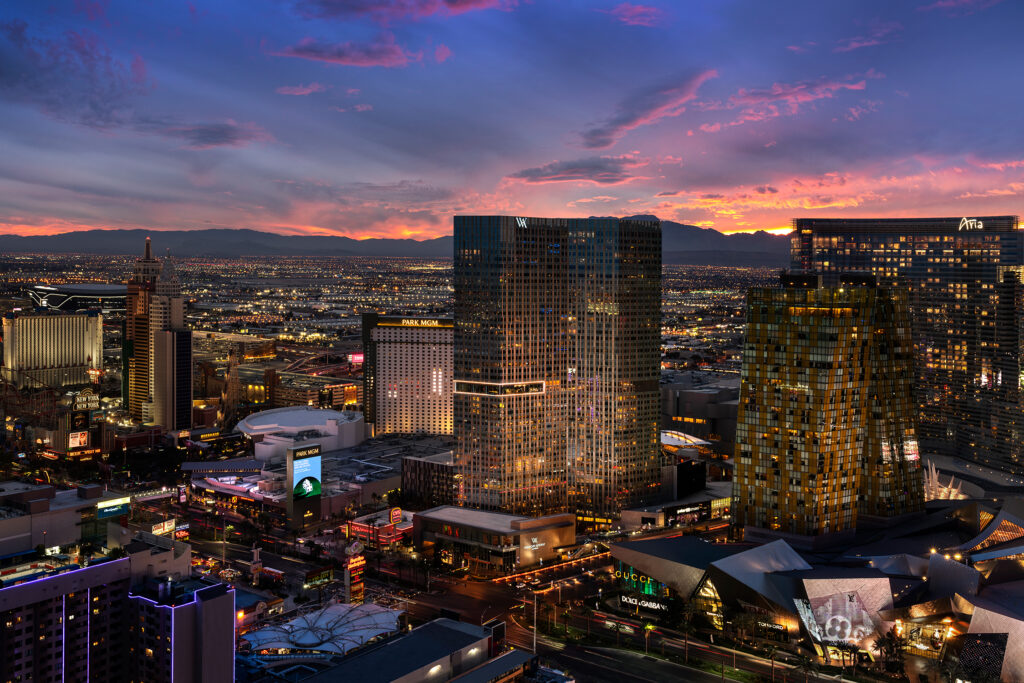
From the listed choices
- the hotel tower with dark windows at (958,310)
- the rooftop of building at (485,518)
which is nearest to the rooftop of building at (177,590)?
the rooftop of building at (485,518)

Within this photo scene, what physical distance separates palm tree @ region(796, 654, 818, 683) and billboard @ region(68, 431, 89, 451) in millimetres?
98778

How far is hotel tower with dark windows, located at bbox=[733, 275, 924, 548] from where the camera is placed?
264 ft

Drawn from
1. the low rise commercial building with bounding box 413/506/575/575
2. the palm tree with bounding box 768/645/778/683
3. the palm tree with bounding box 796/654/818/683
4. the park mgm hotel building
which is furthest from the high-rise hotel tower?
the palm tree with bounding box 796/654/818/683

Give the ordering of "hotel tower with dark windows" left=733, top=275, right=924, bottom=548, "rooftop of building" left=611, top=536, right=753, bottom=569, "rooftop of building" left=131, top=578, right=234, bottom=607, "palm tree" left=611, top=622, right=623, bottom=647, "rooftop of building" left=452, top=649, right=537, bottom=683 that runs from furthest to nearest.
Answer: "hotel tower with dark windows" left=733, top=275, right=924, bottom=548, "rooftop of building" left=611, top=536, right=753, bottom=569, "palm tree" left=611, top=622, right=623, bottom=647, "rooftop of building" left=452, top=649, right=537, bottom=683, "rooftop of building" left=131, top=578, right=234, bottom=607

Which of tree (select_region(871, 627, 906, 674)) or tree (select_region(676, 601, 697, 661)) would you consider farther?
tree (select_region(676, 601, 697, 661))

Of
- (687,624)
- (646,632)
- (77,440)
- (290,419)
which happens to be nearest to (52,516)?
(646,632)

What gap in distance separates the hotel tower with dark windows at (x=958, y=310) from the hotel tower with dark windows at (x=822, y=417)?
37.9m

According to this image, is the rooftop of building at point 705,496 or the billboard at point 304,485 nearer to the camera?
the rooftop of building at point 705,496

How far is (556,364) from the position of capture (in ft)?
332

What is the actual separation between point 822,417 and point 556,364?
98.2 ft

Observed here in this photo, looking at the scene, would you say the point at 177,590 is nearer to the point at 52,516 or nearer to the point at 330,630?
the point at 330,630

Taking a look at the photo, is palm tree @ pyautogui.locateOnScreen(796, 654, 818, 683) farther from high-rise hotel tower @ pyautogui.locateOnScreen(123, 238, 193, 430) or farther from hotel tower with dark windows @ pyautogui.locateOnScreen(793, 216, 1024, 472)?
high-rise hotel tower @ pyautogui.locateOnScreen(123, 238, 193, 430)

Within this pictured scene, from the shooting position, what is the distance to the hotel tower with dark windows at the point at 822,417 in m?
80.4

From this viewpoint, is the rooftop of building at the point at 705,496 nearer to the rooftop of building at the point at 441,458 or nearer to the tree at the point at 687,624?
the rooftop of building at the point at 441,458
